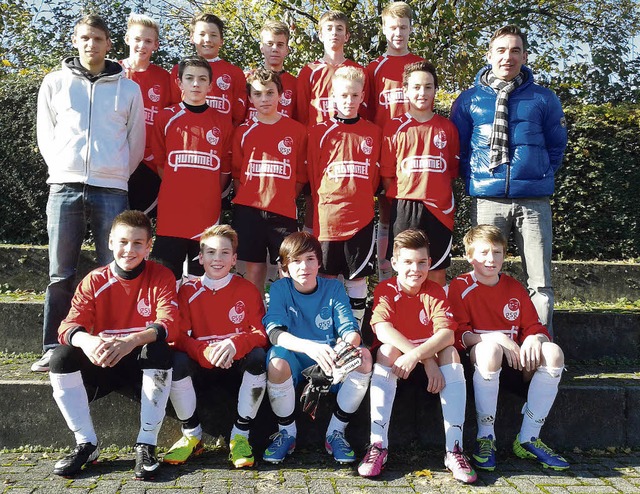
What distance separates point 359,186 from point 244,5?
15.7 ft

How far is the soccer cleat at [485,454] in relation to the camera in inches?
152

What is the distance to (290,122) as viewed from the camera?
5051mm

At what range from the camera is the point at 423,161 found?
15.7ft

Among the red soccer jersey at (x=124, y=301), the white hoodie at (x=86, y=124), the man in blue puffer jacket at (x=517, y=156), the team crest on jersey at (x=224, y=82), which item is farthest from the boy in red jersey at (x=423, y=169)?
the white hoodie at (x=86, y=124)

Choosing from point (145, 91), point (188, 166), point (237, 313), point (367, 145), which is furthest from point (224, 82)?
point (237, 313)

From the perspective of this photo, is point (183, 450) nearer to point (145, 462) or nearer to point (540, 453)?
point (145, 462)

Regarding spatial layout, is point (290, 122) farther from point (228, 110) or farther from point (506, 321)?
point (506, 321)

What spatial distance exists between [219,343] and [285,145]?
1.71m

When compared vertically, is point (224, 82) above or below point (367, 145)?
above

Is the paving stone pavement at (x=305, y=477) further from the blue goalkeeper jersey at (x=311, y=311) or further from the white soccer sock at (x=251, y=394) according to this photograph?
the blue goalkeeper jersey at (x=311, y=311)

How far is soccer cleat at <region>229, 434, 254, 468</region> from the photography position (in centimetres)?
380

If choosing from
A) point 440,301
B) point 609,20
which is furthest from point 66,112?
point 609,20

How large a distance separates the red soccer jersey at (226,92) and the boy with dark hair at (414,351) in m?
1.95

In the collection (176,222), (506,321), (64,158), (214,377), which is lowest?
(214,377)
